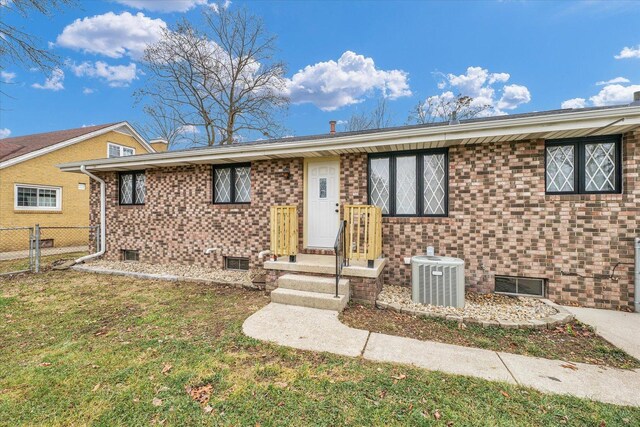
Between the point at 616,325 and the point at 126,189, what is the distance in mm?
10321

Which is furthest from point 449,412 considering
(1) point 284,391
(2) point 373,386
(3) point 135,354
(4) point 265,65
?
(4) point 265,65

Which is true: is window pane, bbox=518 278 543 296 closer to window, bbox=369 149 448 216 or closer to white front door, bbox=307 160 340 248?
window, bbox=369 149 448 216

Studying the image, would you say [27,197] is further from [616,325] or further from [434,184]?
[616,325]

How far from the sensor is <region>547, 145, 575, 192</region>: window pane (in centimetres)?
445

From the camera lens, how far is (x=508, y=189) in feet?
15.3

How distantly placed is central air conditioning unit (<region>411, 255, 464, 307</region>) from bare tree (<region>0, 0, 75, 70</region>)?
742 cm

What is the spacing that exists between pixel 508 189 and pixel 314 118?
15877 mm

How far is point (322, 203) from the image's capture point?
5.88 meters

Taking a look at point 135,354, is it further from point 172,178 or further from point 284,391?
point 172,178

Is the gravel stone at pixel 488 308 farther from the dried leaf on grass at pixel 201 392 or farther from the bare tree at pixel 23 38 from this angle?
the bare tree at pixel 23 38

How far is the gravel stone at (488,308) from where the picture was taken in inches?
148

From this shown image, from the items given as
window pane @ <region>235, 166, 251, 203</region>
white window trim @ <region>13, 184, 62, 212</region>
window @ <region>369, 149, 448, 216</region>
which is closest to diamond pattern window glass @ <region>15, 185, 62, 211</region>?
white window trim @ <region>13, 184, 62, 212</region>

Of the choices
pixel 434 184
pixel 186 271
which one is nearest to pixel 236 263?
pixel 186 271

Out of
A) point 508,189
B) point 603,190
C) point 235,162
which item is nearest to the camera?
point 603,190
